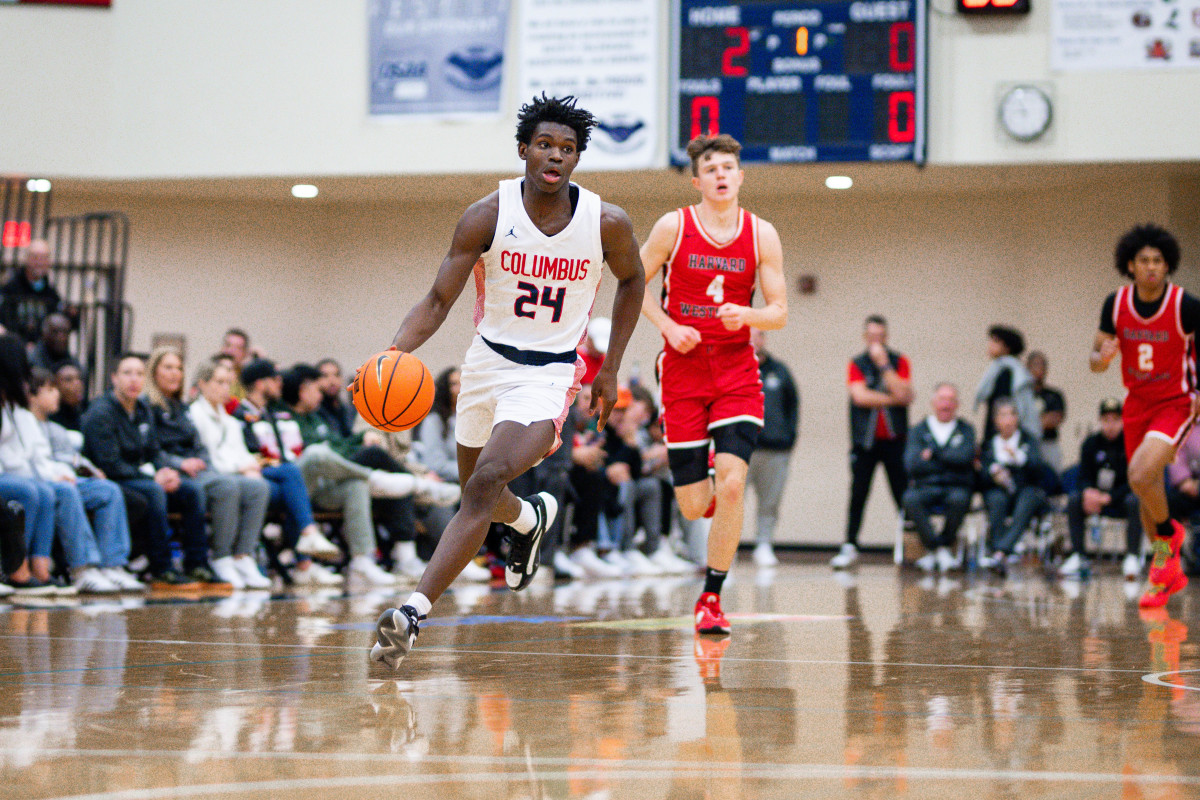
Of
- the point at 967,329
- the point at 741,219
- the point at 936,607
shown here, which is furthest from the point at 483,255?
the point at 967,329

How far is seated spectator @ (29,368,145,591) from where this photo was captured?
800 cm

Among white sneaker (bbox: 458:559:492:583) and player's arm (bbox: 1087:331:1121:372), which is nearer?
player's arm (bbox: 1087:331:1121:372)

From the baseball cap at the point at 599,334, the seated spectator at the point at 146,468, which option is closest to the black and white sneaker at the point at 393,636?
the seated spectator at the point at 146,468

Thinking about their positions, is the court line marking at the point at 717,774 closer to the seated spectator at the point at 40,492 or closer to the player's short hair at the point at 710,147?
the player's short hair at the point at 710,147

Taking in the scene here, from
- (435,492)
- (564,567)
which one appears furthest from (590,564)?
(435,492)

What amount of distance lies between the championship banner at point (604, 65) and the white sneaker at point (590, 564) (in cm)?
393

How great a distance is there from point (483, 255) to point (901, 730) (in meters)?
2.17

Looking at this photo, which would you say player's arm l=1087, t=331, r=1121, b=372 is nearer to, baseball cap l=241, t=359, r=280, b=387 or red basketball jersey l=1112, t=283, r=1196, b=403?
red basketball jersey l=1112, t=283, r=1196, b=403

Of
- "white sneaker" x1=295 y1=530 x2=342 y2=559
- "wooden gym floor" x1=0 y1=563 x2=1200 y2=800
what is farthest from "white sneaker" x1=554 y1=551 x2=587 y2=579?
"wooden gym floor" x1=0 y1=563 x2=1200 y2=800

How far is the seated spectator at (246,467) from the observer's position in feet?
29.5

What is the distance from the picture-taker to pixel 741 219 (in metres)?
6.20

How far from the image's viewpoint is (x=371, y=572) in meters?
9.34

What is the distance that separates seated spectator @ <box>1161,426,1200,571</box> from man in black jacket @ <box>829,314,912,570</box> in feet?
7.85

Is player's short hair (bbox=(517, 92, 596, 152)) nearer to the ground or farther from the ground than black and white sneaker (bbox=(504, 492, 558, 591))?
farther from the ground
